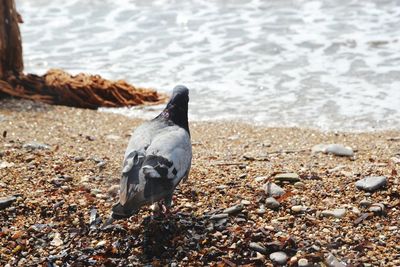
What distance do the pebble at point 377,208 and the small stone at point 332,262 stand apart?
71cm

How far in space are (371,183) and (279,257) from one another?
4.15 feet

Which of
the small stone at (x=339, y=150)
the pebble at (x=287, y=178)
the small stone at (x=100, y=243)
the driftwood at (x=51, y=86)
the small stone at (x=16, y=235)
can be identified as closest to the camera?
the small stone at (x=100, y=243)

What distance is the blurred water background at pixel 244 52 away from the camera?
Result: 26.2ft

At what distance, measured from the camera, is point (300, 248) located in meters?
3.84

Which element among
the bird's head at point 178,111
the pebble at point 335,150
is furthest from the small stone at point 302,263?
the pebble at point 335,150

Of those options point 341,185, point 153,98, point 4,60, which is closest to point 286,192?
point 341,185

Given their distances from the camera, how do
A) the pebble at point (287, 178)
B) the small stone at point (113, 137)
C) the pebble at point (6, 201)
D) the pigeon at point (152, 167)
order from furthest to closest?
1. the small stone at point (113, 137)
2. the pebble at point (287, 178)
3. the pebble at point (6, 201)
4. the pigeon at point (152, 167)

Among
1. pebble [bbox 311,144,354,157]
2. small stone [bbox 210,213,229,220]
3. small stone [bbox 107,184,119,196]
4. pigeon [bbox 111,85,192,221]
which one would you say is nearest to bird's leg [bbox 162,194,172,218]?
pigeon [bbox 111,85,192,221]

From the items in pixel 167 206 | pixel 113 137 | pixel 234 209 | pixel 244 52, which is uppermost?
pixel 167 206

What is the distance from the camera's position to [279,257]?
3.76 m

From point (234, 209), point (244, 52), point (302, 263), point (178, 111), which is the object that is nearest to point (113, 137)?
point (178, 111)

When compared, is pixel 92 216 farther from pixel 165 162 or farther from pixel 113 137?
pixel 113 137

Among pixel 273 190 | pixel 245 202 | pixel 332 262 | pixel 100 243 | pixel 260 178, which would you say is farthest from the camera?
pixel 260 178

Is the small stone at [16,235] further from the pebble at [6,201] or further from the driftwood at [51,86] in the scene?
the driftwood at [51,86]
